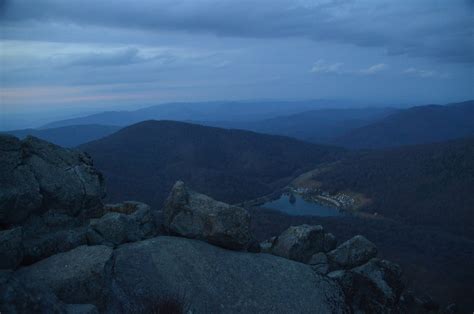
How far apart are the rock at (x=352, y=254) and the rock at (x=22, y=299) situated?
1357cm

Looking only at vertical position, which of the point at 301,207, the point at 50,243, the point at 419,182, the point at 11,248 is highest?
the point at 11,248

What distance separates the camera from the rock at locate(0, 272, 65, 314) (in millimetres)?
10102

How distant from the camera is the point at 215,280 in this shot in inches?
628

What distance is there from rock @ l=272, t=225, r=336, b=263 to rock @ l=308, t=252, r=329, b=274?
31 centimetres

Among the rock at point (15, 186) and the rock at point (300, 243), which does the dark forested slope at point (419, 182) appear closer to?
the rock at point (300, 243)

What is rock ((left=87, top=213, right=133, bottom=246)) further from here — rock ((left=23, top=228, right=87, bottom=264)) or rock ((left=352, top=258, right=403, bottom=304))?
rock ((left=352, top=258, right=403, bottom=304))

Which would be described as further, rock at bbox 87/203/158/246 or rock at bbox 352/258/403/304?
rock at bbox 352/258/403/304

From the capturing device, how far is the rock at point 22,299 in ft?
33.1

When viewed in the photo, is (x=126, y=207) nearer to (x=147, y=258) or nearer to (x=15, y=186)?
(x=147, y=258)

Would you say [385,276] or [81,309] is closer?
[81,309]

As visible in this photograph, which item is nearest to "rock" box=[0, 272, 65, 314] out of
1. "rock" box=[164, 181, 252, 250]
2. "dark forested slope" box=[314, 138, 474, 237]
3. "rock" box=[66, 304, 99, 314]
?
"rock" box=[66, 304, 99, 314]

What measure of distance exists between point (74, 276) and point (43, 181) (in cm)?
473

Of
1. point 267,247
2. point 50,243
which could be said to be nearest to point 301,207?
point 267,247

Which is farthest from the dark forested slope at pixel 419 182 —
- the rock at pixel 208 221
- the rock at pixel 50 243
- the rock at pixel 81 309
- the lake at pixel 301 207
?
the rock at pixel 81 309
